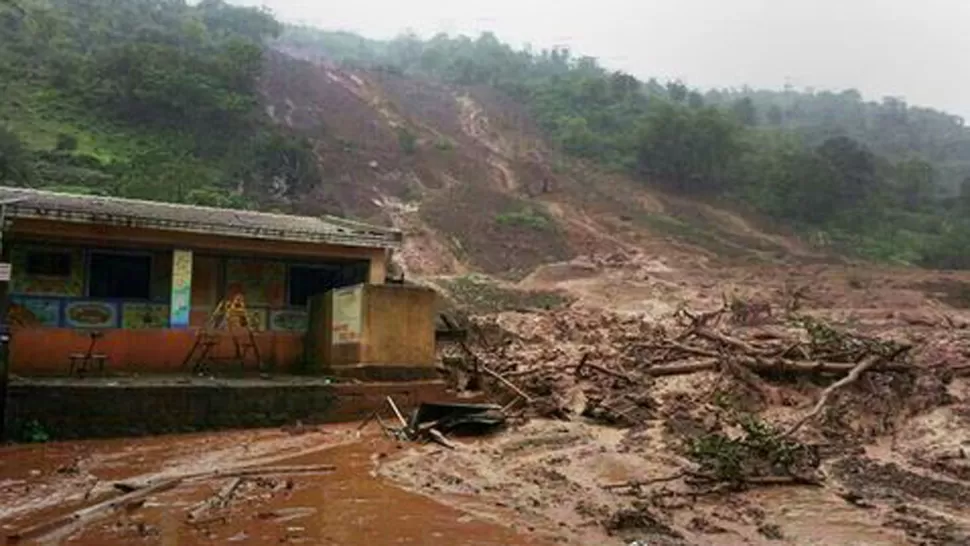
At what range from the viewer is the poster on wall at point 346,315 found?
16719 mm

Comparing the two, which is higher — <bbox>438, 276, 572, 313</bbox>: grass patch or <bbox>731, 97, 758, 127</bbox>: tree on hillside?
<bbox>731, 97, 758, 127</bbox>: tree on hillside

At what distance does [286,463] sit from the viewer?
12039mm

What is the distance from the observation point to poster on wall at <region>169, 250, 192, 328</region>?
1672 centimetres

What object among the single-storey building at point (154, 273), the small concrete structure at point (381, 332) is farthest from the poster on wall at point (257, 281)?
the small concrete structure at point (381, 332)

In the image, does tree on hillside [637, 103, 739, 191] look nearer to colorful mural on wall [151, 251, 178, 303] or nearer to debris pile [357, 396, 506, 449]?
colorful mural on wall [151, 251, 178, 303]

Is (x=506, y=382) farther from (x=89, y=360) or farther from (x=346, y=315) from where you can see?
(x=89, y=360)

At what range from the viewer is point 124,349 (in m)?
16.4

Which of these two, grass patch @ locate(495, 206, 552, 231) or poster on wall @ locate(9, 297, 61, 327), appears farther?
grass patch @ locate(495, 206, 552, 231)

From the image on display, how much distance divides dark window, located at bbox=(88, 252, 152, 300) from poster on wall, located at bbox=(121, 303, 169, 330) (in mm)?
184

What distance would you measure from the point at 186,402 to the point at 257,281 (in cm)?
430

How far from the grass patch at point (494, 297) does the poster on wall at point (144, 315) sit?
13181mm

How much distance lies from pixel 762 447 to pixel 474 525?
391 cm

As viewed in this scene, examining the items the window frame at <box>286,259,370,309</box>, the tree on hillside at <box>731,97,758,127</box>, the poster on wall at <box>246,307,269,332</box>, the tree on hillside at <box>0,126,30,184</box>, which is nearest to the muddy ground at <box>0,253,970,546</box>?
the window frame at <box>286,259,370,309</box>

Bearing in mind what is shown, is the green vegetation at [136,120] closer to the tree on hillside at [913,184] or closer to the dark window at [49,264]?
the dark window at [49,264]
